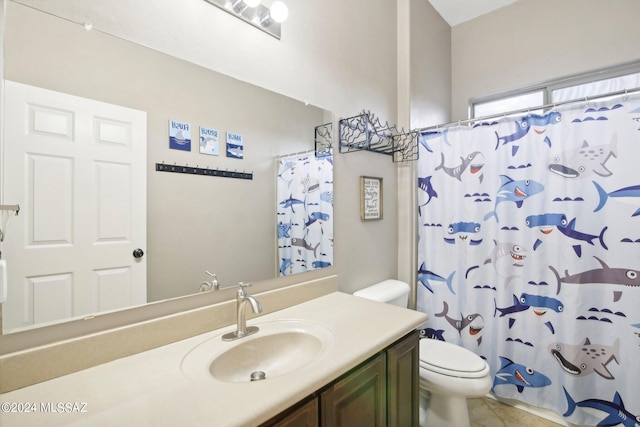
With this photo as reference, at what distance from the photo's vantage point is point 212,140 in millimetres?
1134

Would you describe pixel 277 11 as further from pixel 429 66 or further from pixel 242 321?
pixel 429 66

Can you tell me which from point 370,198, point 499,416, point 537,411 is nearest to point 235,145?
point 370,198

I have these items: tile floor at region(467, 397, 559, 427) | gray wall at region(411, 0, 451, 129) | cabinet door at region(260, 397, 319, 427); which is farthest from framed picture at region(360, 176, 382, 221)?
tile floor at region(467, 397, 559, 427)

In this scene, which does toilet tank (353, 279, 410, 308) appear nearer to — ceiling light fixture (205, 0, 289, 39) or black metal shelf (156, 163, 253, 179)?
black metal shelf (156, 163, 253, 179)

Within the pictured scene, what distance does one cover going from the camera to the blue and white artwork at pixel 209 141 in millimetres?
1108

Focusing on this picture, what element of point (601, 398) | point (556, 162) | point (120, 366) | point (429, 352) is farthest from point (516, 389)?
point (120, 366)

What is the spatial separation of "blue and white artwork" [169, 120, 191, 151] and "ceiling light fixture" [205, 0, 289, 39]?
0.51 meters

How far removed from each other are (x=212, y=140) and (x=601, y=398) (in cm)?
243

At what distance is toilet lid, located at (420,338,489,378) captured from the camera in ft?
4.89

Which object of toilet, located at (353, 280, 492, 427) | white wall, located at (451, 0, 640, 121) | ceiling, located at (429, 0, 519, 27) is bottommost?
toilet, located at (353, 280, 492, 427)

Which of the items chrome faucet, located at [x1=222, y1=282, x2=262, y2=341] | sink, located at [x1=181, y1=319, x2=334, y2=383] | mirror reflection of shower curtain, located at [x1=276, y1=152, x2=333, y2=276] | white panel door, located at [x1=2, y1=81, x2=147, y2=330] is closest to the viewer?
white panel door, located at [x1=2, y1=81, x2=147, y2=330]

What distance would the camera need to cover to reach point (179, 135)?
1.05 meters

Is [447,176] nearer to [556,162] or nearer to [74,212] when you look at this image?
[556,162]

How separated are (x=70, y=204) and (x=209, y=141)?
1.61 ft
